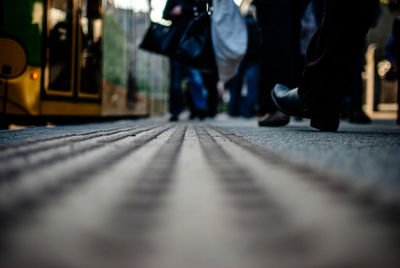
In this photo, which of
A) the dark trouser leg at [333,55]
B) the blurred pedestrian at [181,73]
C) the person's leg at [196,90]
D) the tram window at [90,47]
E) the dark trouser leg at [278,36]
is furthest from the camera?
the person's leg at [196,90]

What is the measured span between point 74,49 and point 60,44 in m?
0.21

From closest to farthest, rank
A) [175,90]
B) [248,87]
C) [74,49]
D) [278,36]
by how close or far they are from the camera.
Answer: [278,36]
[74,49]
[175,90]
[248,87]

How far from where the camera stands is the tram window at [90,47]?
337 centimetres

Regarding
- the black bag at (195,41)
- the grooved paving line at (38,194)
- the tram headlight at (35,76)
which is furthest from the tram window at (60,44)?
the grooved paving line at (38,194)

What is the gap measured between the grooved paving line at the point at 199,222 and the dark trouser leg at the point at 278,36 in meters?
1.96

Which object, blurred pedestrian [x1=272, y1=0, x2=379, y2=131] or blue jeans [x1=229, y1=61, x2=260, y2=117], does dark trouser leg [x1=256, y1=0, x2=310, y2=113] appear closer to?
blurred pedestrian [x1=272, y1=0, x2=379, y2=131]

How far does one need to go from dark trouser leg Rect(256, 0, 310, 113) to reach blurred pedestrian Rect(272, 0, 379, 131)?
612 millimetres

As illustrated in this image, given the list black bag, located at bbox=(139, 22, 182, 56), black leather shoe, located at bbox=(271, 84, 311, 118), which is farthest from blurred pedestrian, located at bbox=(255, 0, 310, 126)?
black bag, located at bbox=(139, 22, 182, 56)

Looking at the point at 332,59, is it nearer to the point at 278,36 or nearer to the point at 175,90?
the point at 278,36

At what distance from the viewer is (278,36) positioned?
2320mm

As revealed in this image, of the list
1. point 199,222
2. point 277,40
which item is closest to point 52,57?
point 277,40

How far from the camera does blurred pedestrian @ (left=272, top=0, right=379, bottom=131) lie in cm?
141

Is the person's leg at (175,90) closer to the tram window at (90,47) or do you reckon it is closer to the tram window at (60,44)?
the tram window at (90,47)

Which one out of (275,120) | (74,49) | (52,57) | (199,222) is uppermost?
(74,49)
